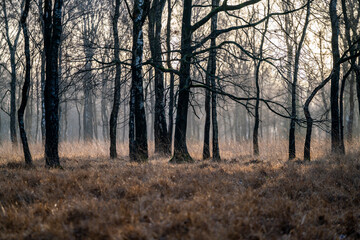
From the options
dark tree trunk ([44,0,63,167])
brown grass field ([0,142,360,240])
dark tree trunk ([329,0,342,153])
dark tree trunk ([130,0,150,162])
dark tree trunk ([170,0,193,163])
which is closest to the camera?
brown grass field ([0,142,360,240])

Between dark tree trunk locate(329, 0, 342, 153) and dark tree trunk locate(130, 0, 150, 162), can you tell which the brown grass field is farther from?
dark tree trunk locate(329, 0, 342, 153)

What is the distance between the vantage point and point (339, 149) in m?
10.7

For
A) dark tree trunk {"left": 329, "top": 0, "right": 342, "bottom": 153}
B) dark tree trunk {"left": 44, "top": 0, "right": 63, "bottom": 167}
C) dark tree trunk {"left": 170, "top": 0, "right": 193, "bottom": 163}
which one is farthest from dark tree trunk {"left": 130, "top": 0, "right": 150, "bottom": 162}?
dark tree trunk {"left": 329, "top": 0, "right": 342, "bottom": 153}

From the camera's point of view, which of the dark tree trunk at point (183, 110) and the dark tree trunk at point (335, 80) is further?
the dark tree trunk at point (335, 80)

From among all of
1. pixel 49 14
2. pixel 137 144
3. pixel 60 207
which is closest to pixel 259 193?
pixel 60 207

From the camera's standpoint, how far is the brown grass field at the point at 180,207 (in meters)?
3.16

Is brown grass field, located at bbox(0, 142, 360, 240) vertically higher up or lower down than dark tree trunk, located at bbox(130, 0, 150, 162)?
lower down

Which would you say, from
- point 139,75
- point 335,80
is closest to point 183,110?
point 139,75

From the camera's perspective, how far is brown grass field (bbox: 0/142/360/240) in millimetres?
3156

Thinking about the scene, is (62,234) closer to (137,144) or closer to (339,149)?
(137,144)

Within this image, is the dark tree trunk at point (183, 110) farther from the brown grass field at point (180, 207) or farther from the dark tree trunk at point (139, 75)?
the brown grass field at point (180, 207)

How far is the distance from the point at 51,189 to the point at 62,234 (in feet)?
6.80

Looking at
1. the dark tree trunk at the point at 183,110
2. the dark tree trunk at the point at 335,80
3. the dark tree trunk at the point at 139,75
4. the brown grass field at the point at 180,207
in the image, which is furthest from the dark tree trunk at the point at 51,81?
the dark tree trunk at the point at 335,80

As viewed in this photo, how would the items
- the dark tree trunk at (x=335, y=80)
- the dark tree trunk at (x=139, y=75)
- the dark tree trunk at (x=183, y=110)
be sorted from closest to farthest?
1. the dark tree trunk at (x=139, y=75)
2. the dark tree trunk at (x=183, y=110)
3. the dark tree trunk at (x=335, y=80)
